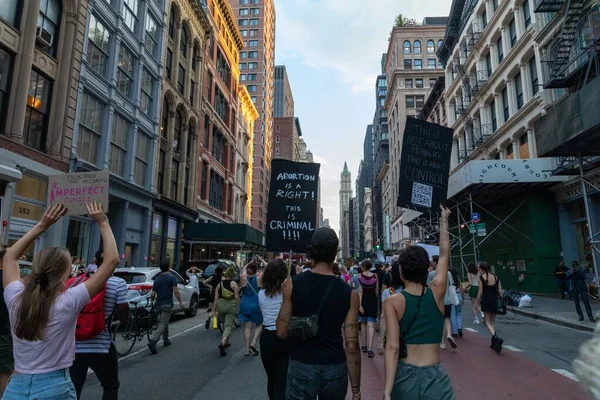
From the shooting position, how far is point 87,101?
1908cm

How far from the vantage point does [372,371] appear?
7.07 metres

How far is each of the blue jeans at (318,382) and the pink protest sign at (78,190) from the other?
90.5 inches

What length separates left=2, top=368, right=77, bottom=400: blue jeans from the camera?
2.51m

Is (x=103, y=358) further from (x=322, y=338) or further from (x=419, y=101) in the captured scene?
(x=419, y=101)

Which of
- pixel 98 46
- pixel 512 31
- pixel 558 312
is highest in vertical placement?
pixel 512 31

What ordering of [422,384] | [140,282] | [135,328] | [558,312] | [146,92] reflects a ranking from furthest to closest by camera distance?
[146,92]
[558,312]
[140,282]
[135,328]
[422,384]

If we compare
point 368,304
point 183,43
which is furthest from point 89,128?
point 368,304

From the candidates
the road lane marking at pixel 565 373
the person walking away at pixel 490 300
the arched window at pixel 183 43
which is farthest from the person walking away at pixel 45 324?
the arched window at pixel 183 43

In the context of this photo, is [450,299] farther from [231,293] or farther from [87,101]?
[87,101]

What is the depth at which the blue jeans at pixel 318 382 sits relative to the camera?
285cm

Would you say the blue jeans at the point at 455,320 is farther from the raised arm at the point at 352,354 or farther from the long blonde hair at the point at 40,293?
the long blonde hair at the point at 40,293

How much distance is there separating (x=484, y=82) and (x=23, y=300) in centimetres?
3056

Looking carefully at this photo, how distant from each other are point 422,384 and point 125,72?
23851 mm

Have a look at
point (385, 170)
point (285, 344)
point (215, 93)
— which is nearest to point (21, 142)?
point (285, 344)
